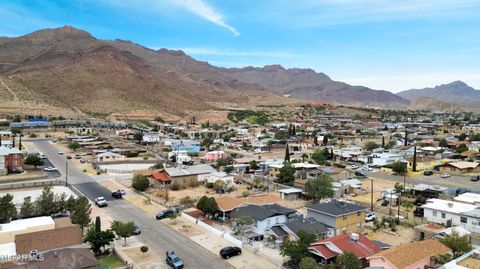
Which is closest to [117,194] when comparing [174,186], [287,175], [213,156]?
[174,186]

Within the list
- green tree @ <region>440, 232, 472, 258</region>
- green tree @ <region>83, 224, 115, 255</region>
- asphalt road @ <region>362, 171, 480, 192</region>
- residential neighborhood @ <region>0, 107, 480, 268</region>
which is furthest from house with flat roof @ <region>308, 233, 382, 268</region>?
asphalt road @ <region>362, 171, 480, 192</region>

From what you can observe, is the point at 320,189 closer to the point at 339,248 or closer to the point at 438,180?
the point at 339,248

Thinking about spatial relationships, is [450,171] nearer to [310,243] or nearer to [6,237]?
[310,243]

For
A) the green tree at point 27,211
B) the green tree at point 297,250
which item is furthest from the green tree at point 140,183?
the green tree at point 297,250

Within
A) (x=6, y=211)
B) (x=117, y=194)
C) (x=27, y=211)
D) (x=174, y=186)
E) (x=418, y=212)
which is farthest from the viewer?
(x=174, y=186)

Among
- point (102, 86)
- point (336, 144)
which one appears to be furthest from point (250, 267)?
point (102, 86)
